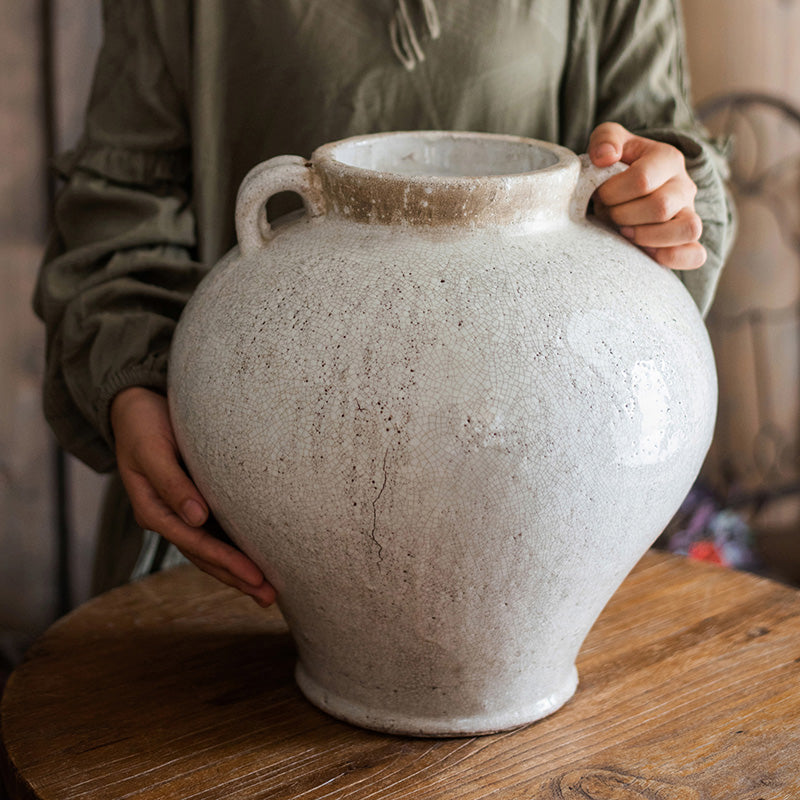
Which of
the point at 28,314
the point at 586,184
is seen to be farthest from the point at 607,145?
the point at 28,314

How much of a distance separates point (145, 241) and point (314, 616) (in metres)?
0.41

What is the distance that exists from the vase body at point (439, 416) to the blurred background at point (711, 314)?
85cm

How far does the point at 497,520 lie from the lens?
601 mm

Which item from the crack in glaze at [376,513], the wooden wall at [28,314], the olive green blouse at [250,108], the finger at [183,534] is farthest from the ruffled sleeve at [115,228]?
the wooden wall at [28,314]

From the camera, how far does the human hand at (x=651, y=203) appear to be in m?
0.70

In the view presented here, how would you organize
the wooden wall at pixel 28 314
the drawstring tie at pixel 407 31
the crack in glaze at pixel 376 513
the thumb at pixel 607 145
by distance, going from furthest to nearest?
the wooden wall at pixel 28 314 < the drawstring tie at pixel 407 31 < the thumb at pixel 607 145 < the crack in glaze at pixel 376 513

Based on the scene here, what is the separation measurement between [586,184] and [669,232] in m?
0.07

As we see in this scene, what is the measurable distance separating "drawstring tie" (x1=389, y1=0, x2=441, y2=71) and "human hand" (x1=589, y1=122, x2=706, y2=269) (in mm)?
227

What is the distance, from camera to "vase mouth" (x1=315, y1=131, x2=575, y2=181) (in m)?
0.74

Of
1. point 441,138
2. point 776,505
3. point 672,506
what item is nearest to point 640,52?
point 441,138

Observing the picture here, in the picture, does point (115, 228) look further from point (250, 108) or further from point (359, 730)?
point (359, 730)

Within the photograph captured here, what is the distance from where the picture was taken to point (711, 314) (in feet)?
6.61

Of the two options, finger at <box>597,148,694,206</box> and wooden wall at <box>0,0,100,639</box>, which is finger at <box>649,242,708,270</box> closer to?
finger at <box>597,148,694,206</box>

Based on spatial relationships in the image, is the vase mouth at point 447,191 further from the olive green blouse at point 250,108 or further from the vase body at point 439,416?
the olive green blouse at point 250,108
